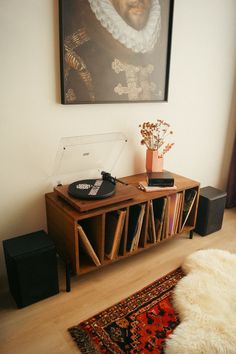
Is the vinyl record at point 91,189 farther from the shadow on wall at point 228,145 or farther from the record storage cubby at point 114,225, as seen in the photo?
the shadow on wall at point 228,145

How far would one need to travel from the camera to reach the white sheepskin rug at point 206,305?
123 cm

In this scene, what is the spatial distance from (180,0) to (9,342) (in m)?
2.36

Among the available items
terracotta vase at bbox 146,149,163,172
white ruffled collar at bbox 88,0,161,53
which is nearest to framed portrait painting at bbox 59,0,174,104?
white ruffled collar at bbox 88,0,161,53

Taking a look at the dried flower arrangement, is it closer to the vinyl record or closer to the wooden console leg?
the vinyl record

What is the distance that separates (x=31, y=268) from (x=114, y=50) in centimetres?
138

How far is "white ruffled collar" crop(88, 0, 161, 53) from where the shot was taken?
5.18 ft

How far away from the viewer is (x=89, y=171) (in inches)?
73.4

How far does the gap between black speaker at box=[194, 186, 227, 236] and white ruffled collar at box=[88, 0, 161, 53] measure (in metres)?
1.22

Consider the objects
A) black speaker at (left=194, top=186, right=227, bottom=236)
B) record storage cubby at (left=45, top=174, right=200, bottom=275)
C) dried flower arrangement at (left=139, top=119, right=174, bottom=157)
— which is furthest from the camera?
black speaker at (left=194, top=186, right=227, bottom=236)

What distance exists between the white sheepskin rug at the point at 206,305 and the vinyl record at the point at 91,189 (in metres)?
0.71

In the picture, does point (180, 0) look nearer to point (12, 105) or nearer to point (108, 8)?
point (108, 8)

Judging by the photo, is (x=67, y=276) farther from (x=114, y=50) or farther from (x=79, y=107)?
(x=114, y=50)

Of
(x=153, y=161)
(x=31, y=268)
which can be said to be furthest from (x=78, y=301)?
(x=153, y=161)

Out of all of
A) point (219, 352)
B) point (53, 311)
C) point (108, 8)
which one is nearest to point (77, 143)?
point (108, 8)
